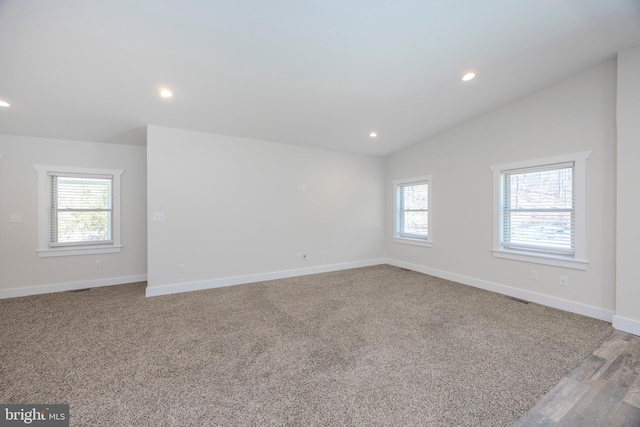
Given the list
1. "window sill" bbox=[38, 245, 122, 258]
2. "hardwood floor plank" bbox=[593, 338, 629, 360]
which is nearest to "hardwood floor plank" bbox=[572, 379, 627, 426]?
"hardwood floor plank" bbox=[593, 338, 629, 360]

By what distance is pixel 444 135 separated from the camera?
457 cm

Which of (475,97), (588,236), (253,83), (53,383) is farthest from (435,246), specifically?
(53,383)

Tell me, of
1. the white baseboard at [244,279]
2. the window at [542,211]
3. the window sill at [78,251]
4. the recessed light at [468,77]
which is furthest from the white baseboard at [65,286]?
the window at [542,211]

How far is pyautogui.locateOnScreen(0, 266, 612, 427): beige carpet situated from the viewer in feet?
5.19

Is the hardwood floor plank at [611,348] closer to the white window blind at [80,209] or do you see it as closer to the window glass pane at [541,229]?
the window glass pane at [541,229]

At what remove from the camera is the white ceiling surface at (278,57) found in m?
1.98

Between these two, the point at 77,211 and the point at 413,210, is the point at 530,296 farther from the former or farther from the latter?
the point at 77,211

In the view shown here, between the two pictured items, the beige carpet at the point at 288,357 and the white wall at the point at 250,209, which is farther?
the white wall at the point at 250,209

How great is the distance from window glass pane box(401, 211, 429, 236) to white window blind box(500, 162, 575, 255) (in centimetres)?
143

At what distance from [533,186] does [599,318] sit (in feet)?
5.57

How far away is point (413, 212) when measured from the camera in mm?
5348

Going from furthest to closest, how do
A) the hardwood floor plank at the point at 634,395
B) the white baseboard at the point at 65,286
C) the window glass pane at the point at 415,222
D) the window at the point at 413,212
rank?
the window glass pane at the point at 415,222 < the window at the point at 413,212 < the white baseboard at the point at 65,286 < the hardwood floor plank at the point at 634,395

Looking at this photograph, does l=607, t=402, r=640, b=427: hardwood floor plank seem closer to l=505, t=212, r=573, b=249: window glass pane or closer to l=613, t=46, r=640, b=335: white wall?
l=613, t=46, r=640, b=335: white wall

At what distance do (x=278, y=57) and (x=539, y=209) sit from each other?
3.79m
